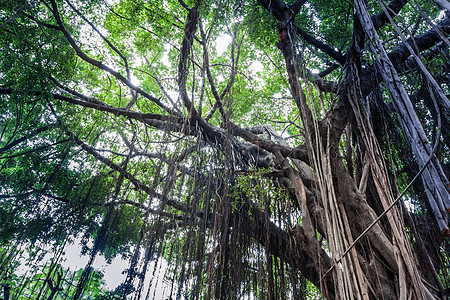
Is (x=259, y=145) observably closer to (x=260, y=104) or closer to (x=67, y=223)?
(x=260, y=104)

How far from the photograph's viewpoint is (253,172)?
8.43 ft

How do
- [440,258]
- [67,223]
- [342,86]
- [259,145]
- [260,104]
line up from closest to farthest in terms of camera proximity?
[440,258] → [342,86] → [67,223] → [259,145] → [260,104]

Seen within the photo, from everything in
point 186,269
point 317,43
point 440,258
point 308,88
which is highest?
point 317,43

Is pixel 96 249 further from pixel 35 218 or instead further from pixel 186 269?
pixel 35 218

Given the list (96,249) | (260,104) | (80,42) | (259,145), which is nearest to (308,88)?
(259,145)

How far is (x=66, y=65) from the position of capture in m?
3.02

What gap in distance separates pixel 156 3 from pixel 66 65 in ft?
4.74

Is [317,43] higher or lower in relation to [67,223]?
higher

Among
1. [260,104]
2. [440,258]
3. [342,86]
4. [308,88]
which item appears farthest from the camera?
[260,104]

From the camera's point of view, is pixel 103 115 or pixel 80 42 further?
pixel 80 42

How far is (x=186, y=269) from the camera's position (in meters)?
1.73

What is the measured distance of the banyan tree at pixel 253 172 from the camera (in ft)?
4.74

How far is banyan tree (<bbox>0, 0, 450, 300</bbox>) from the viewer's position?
145 cm

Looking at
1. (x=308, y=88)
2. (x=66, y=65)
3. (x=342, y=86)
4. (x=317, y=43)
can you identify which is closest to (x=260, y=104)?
(x=317, y=43)
